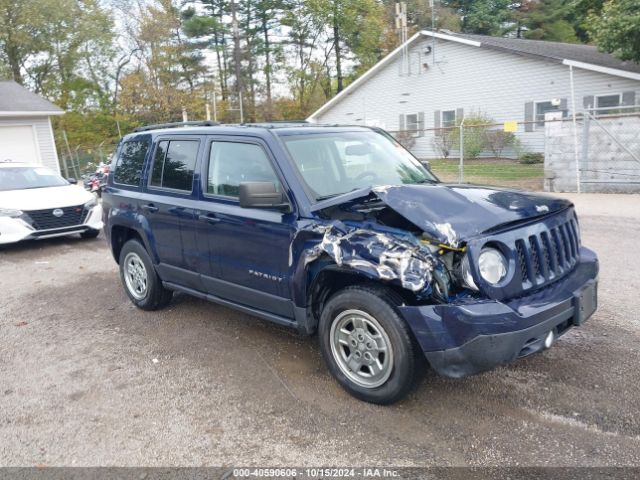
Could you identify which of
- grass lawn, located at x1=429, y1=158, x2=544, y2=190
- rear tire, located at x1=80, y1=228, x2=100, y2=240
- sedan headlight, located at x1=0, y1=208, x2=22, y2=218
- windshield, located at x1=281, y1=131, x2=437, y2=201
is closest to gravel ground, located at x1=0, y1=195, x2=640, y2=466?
windshield, located at x1=281, y1=131, x2=437, y2=201

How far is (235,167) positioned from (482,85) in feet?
65.8

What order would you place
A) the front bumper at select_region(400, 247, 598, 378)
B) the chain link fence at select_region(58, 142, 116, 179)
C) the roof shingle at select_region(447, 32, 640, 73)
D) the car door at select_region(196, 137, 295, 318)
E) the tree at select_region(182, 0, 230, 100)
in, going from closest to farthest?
the front bumper at select_region(400, 247, 598, 378)
the car door at select_region(196, 137, 295, 318)
the roof shingle at select_region(447, 32, 640, 73)
the chain link fence at select_region(58, 142, 116, 179)
the tree at select_region(182, 0, 230, 100)

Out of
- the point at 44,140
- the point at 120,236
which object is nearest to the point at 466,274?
the point at 120,236

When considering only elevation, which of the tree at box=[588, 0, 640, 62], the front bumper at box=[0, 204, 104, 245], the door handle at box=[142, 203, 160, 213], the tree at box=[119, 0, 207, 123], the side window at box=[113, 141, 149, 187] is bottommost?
the front bumper at box=[0, 204, 104, 245]

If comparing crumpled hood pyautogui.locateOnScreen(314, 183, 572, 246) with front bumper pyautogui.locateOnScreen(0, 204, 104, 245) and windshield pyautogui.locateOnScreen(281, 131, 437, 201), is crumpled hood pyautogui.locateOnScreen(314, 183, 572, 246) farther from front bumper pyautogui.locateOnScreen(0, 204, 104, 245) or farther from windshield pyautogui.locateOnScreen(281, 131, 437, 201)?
front bumper pyautogui.locateOnScreen(0, 204, 104, 245)

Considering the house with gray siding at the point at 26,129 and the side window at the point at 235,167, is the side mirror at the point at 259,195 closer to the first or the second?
the side window at the point at 235,167

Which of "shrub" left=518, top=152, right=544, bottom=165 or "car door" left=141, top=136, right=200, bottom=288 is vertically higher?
"car door" left=141, top=136, right=200, bottom=288

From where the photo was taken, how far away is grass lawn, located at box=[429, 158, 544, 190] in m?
14.8

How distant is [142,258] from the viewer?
18.0ft

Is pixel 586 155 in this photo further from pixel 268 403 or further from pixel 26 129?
pixel 26 129

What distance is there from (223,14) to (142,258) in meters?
39.4

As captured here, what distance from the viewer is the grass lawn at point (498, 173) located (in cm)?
1480

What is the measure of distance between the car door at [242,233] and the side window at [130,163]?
1229mm

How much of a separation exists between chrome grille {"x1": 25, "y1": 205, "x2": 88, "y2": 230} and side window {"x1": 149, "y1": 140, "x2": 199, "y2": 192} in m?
4.90
